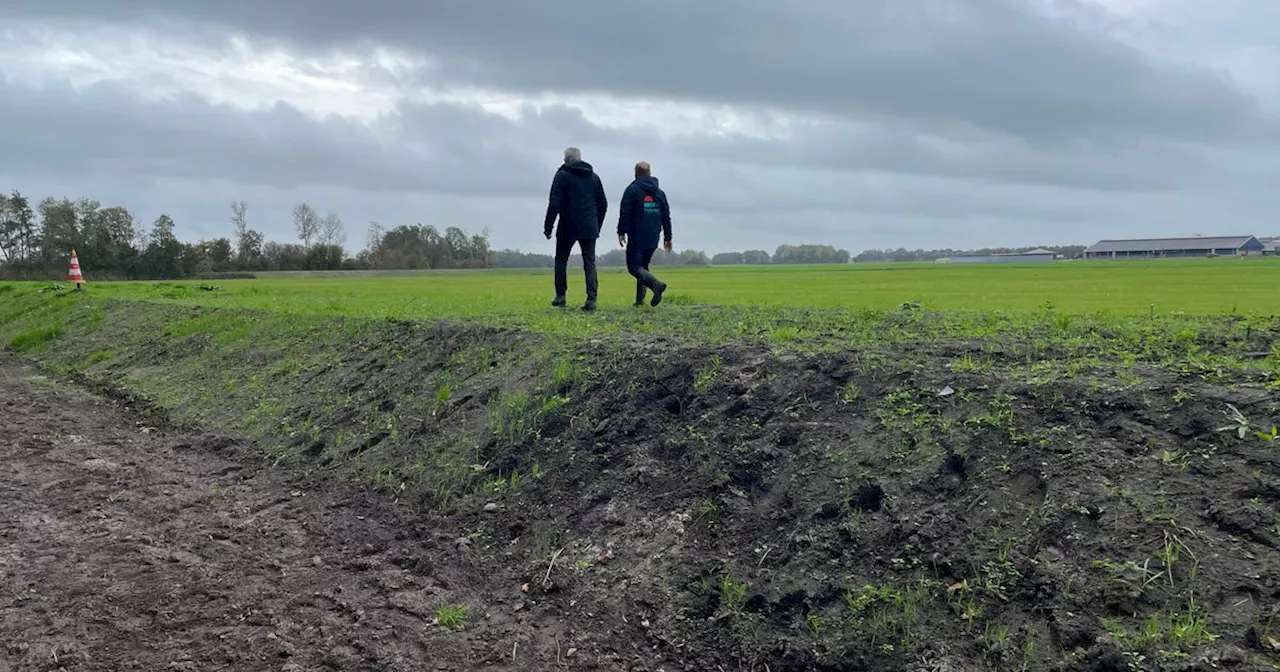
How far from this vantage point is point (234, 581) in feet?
18.1

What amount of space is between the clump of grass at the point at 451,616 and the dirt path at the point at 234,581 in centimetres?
4

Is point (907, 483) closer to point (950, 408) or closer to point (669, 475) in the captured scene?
point (950, 408)

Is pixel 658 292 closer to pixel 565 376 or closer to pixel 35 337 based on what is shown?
pixel 565 376

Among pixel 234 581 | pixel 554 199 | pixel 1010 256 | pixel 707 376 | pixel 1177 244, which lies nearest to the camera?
pixel 234 581

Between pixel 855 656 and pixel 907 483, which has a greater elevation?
pixel 907 483

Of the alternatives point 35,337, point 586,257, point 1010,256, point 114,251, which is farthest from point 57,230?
point 1010,256

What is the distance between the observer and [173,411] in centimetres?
1097

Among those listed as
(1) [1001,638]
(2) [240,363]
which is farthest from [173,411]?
(1) [1001,638]

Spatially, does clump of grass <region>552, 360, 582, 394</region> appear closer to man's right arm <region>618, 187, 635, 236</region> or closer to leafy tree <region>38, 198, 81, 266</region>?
man's right arm <region>618, 187, 635, 236</region>

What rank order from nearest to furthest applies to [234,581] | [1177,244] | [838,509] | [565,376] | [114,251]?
[838,509]
[234,581]
[565,376]
[114,251]
[1177,244]

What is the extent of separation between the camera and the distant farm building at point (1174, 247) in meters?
106

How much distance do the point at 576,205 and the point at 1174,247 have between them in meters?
121

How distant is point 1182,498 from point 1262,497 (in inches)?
13.1

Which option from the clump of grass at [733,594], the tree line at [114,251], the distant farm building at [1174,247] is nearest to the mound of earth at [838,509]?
the clump of grass at [733,594]
